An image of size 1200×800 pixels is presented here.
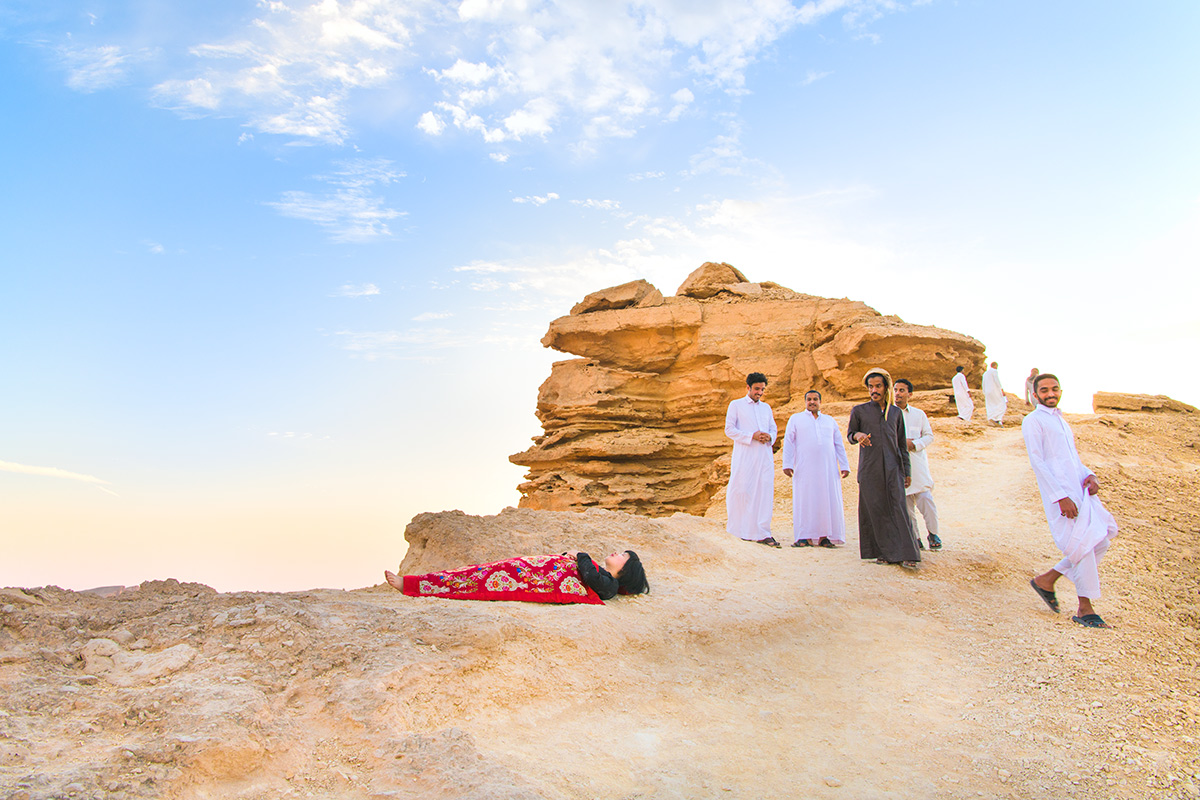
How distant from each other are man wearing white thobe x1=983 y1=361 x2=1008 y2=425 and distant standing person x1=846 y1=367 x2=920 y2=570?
8.82 metres

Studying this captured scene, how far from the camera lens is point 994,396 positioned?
14164 millimetres

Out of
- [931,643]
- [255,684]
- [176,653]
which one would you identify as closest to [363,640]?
[255,684]

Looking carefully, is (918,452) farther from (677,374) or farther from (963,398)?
(677,374)

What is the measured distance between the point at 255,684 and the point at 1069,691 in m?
4.33

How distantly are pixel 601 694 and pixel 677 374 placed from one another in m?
12.7

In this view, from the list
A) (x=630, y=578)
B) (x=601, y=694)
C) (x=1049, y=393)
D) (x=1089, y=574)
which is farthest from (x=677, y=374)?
(x=601, y=694)

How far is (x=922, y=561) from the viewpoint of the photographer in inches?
248

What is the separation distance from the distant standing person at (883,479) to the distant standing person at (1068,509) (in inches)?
41.6

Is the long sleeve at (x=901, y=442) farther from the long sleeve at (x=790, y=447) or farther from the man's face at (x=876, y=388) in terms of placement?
the long sleeve at (x=790, y=447)

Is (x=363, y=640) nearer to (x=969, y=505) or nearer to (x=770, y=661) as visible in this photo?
(x=770, y=661)

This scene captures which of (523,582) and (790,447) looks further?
(790,447)

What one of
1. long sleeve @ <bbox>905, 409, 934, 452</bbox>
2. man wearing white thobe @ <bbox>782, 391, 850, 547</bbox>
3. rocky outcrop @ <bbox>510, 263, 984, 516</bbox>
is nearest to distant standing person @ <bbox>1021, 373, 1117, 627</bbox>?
long sleeve @ <bbox>905, 409, 934, 452</bbox>

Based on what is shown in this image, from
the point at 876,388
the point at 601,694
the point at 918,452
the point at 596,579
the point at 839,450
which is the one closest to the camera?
the point at 601,694

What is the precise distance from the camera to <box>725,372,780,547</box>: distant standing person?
26.7 feet
